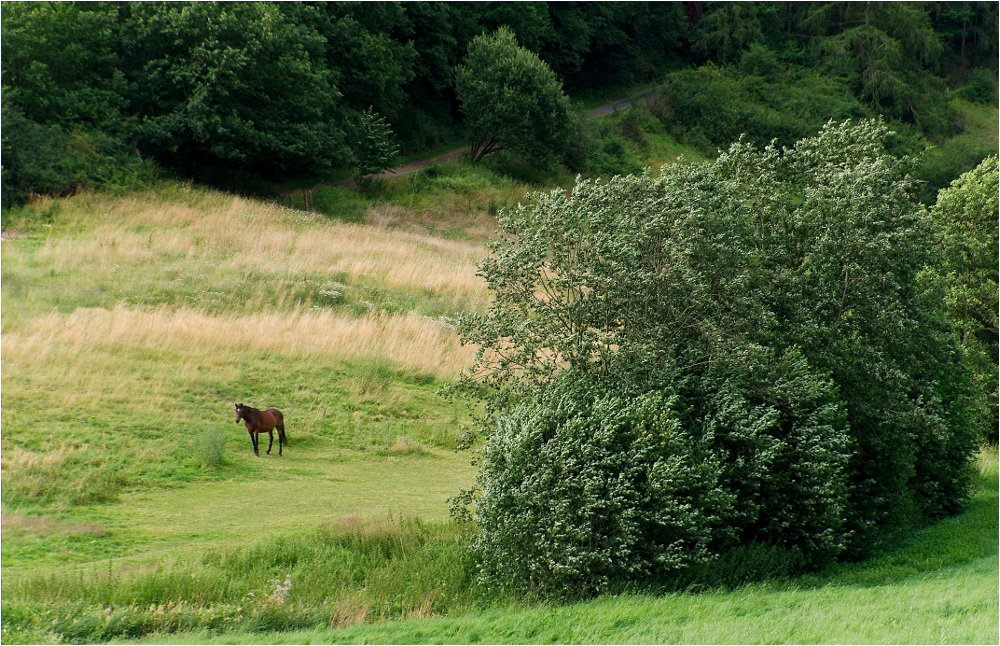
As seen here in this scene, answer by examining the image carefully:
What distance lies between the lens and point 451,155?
66062 millimetres

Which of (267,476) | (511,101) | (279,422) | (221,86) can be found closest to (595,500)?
(267,476)

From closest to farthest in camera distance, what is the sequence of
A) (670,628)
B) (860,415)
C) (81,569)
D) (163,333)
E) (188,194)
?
1. (670,628)
2. (81,569)
3. (860,415)
4. (163,333)
5. (188,194)

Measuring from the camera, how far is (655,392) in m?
15.2

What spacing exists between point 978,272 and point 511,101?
36852mm

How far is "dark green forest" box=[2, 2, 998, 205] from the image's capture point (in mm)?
41688

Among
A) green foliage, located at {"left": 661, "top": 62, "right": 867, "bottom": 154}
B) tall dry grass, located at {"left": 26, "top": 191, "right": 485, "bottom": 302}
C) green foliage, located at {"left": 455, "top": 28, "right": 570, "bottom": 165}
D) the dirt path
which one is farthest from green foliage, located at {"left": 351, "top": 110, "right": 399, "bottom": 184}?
green foliage, located at {"left": 661, "top": 62, "right": 867, "bottom": 154}

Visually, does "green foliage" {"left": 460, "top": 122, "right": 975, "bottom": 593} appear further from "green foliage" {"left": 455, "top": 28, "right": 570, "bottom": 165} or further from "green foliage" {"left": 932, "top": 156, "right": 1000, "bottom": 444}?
"green foliage" {"left": 455, "top": 28, "right": 570, "bottom": 165}

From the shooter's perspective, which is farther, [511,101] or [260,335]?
[511,101]

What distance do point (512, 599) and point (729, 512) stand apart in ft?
12.6

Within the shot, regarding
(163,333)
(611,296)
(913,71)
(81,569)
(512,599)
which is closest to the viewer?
(81,569)


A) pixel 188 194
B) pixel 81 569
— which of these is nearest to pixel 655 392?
pixel 81 569

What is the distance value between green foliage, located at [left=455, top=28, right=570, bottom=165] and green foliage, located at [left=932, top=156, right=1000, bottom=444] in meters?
34.8

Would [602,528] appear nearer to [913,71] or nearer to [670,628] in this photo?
[670,628]

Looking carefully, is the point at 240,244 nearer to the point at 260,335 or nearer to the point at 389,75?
the point at 260,335
